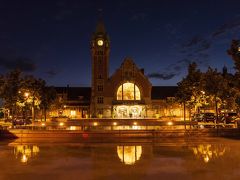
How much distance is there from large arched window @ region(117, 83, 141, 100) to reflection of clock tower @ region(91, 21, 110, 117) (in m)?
4.92

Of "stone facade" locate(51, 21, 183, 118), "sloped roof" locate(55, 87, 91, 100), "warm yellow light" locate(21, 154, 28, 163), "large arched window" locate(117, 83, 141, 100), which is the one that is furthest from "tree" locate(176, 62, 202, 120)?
"sloped roof" locate(55, 87, 91, 100)

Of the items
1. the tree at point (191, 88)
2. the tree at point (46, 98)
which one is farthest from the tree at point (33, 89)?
the tree at point (191, 88)

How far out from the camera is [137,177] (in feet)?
43.4

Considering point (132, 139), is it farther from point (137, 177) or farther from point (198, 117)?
point (198, 117)

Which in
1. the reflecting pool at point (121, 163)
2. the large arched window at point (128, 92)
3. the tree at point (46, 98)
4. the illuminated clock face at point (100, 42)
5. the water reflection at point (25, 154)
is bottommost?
the reflecting pool at point (121, 163)

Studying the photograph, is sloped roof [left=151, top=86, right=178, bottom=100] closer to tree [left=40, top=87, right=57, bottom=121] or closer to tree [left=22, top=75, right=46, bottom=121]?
tree [left=40, top=87, right=57, bottom=121]

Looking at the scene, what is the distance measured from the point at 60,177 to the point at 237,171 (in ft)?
25.0

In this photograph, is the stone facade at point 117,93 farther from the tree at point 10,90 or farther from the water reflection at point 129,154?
the water reflection at point 129,154

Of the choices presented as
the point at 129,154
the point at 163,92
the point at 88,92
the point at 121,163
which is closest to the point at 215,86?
the point at 129,154

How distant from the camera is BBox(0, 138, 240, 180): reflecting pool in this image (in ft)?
44.7

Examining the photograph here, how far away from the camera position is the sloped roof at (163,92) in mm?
100875

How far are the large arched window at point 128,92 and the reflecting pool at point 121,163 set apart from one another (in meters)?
69.8

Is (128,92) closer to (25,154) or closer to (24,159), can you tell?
(25,154)

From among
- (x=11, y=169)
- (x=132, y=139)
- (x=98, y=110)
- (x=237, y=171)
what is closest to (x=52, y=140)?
(x=132, y=139)
